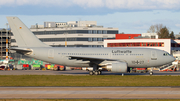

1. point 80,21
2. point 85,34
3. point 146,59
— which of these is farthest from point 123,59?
point 80,21

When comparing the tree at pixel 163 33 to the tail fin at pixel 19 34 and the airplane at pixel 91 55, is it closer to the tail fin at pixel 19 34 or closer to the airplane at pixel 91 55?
the airplane at pixel 91 55

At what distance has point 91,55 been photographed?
40.2 metres

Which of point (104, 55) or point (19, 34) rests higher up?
point (19, 34)

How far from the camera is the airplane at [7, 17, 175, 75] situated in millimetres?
39656

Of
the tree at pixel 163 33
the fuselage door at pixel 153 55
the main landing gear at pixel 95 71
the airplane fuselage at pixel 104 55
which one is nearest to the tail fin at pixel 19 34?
the airplane fuselage at pixel 104 55

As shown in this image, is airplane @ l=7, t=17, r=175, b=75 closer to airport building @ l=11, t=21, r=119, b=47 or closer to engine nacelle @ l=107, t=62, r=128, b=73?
engine nacelle @ l=107, t=62, r=128, b=73

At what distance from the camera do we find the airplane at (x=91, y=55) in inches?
1561

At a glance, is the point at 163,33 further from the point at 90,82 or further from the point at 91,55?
the point at 90,82

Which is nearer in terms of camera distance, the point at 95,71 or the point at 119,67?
the point at 119,67

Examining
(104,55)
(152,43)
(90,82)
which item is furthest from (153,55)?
(152,43)

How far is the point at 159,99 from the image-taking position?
684 inches

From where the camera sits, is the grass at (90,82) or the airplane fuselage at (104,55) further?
the airplane fuselage at (104,55)

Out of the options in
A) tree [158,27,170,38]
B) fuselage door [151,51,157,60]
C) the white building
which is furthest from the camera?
tree [158,27,170,38]

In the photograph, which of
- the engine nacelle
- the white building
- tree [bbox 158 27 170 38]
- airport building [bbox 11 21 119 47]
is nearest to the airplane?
the engine nacelle
